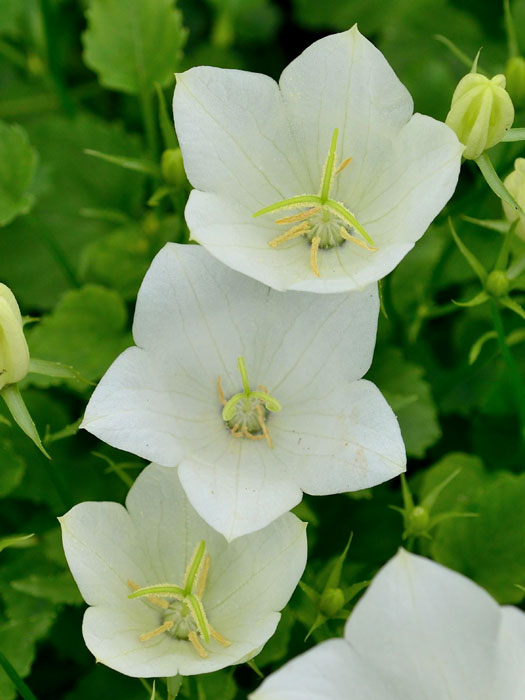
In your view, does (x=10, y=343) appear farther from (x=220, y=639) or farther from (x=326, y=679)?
(x=326, y=679)

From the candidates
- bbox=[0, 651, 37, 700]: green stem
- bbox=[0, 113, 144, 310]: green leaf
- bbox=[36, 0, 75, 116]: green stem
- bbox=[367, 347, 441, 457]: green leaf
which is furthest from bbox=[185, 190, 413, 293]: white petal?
bbox=[36, 0, 75, 116]: green stem

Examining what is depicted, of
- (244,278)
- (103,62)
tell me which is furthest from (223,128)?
(103,62)

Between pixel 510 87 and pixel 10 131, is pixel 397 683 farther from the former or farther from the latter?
pixel 10 131

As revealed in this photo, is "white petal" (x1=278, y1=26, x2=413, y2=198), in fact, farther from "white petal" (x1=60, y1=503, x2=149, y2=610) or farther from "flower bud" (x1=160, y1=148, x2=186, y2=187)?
"white petal" (x1=60, y1=503, x2=149, y2=610)

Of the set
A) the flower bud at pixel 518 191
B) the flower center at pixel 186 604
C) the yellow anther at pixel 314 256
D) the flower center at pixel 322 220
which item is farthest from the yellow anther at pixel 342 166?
the flower center at pixel 186 604

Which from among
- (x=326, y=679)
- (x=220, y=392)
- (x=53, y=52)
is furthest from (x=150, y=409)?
(x=53, y=52)

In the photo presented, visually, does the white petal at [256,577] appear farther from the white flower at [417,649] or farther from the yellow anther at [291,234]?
the yellow anther at [291,234]
